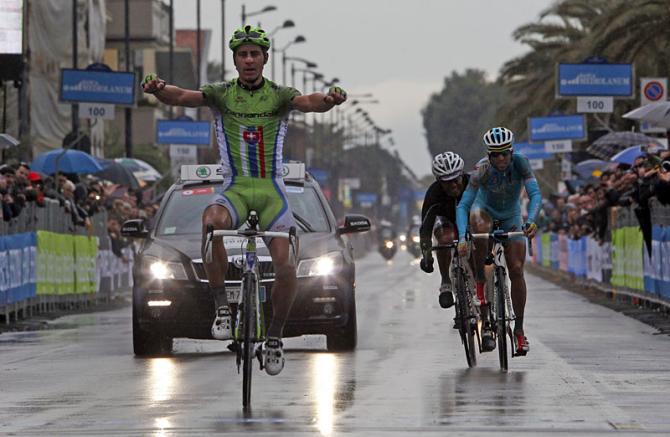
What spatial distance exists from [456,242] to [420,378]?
5.55 feet

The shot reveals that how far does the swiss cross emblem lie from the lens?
41.0ft

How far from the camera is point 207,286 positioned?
17.0 m

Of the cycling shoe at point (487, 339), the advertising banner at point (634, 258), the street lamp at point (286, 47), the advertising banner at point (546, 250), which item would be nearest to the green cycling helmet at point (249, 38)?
the cycling shoe at point (487, 339)

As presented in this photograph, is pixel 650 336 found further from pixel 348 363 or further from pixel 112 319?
pixel 112 319

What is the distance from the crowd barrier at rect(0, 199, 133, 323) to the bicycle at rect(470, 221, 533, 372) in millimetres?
9524

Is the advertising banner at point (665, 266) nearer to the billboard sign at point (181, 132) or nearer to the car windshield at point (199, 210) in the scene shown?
the car windshield at point (199, 210)

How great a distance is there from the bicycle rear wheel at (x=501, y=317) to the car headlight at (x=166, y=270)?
3129mm

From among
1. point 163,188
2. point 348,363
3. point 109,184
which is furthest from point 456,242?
point 163,188

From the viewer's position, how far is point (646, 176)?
25.8m

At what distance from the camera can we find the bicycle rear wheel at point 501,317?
48.9 feet

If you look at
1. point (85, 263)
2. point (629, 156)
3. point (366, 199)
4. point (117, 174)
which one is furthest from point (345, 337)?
point (366, 199)

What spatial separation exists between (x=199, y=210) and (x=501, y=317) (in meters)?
4.26

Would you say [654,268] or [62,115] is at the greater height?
[62,115]

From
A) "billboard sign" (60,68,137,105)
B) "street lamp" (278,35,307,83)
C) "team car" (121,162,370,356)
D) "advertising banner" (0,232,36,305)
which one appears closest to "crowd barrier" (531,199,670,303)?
"team car" (121,162,370,356)
